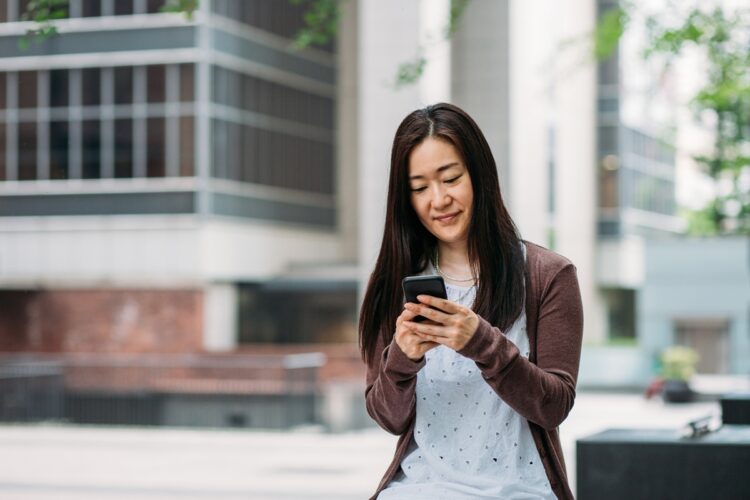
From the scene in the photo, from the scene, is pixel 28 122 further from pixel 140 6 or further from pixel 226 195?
pixel 226 195

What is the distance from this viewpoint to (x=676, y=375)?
35.2 metres

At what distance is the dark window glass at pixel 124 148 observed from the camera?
3472 cm

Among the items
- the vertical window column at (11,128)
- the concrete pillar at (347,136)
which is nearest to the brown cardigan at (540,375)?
the vertical window column at (11,128)

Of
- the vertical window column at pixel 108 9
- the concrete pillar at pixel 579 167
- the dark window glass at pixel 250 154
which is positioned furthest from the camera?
the concrete pillar at pixel 579 167

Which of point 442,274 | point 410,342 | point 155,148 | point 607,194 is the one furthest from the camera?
point 607,194

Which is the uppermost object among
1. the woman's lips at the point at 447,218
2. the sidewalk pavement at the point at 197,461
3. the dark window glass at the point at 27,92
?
the dark window glass at the point at 27,92

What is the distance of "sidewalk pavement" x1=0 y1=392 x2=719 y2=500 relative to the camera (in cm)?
1509

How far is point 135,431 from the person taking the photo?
85.4 ft

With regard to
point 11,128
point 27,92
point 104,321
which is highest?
point 27,92

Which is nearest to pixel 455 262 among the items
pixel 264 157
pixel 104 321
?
pixel 104 321

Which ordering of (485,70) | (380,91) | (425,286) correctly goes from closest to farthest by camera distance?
(425,286) < (485,70) < (380,91)

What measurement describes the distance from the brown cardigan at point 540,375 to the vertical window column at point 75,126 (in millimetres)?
32413

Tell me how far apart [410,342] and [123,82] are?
3260cm

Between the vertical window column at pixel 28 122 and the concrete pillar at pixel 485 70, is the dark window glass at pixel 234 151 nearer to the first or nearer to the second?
the vertical window column at pixel 28 122
